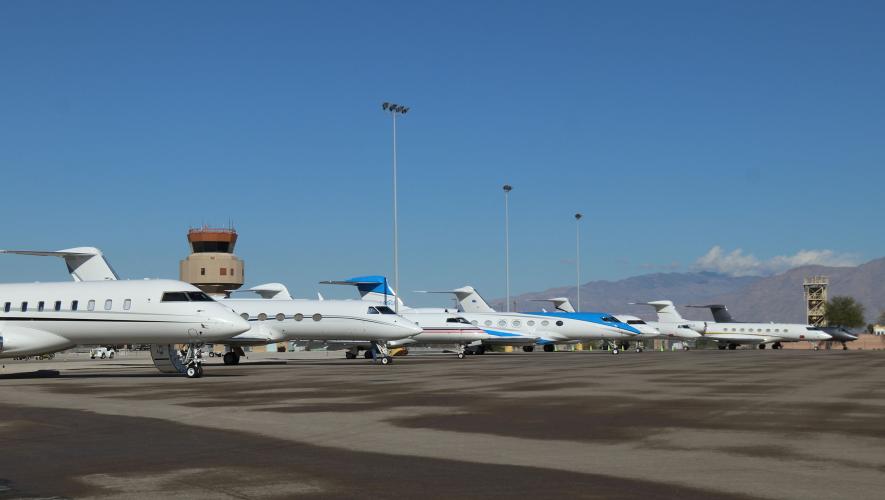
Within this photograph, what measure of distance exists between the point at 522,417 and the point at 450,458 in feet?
18.1

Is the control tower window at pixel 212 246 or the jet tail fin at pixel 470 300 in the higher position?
the control tower window at pixel 212 246

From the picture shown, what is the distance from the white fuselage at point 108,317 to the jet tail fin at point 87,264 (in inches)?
234

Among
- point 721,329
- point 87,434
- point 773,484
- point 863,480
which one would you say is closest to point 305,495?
point 773,484

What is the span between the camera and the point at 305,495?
9266 millimetres

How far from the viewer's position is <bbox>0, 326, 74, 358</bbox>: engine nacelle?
33.8 metres

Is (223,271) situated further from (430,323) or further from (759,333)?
(759,333)

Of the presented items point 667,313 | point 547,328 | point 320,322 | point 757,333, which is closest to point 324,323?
point 320,322

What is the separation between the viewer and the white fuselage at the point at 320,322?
47312 mm

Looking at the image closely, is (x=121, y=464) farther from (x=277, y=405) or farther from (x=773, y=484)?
(x=277, y=405)

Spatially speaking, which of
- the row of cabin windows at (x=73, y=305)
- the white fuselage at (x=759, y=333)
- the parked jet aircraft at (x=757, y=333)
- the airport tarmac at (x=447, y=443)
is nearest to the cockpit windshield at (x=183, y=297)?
the row of cabin windows at (x=73, y=305)

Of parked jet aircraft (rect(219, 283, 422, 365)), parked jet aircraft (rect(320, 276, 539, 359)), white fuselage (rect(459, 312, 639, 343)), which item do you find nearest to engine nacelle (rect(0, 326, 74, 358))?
parked jet aircraft (rect(219, 283, 422, 365))

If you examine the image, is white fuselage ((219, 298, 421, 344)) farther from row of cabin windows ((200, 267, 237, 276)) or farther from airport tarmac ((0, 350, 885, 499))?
row of cabin windows ((200, 267, 237, 276))

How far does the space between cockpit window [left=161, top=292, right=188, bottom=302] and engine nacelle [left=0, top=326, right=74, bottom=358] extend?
4247mm

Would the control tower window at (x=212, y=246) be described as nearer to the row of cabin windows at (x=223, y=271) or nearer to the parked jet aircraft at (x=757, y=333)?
the row of cabin windows at (x=223, y=271)
